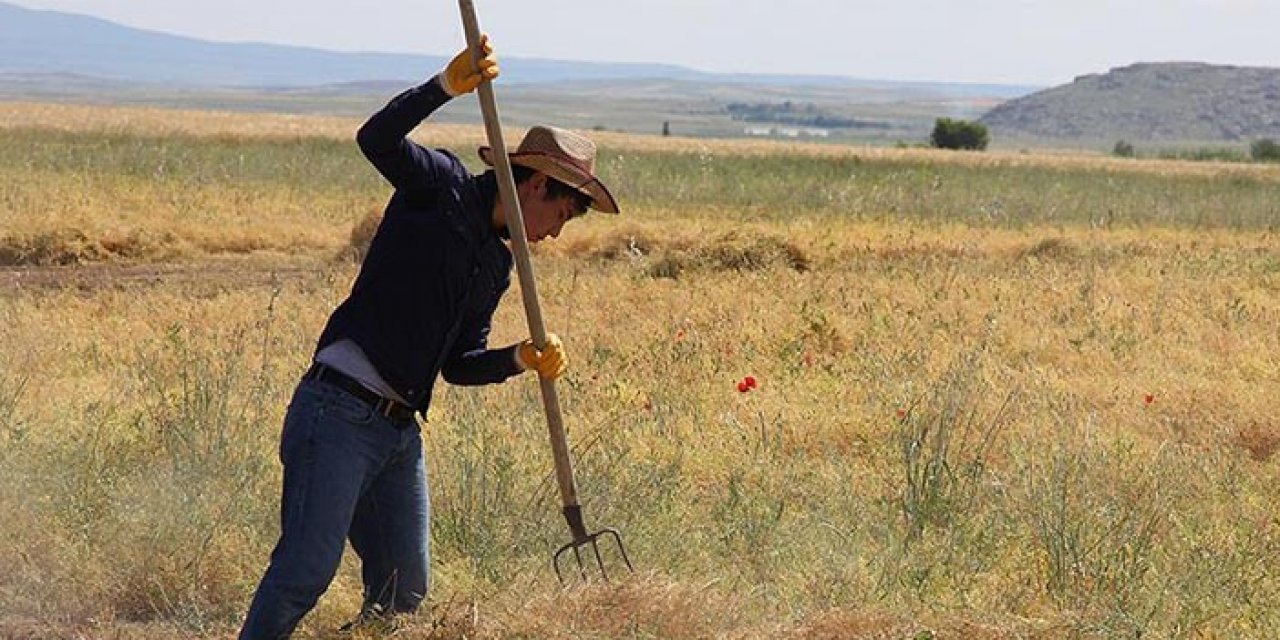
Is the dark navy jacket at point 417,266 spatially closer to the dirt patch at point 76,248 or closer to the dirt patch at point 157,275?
the dirt patch at point 157,275

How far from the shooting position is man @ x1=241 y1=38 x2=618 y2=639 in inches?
157

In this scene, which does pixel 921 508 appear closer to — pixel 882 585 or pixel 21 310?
pixel 882 585

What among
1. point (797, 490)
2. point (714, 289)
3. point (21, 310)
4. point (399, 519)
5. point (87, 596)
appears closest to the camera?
point (399, 519)

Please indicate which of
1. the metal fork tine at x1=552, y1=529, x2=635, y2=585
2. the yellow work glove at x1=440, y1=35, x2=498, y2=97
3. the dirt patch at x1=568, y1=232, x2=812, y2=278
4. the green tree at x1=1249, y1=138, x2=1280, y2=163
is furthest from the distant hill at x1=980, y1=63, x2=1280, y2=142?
the yellow work glove at x1=440, y1=35, x2=498, y2=97

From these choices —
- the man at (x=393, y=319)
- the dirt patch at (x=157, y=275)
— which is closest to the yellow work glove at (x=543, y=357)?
the man at (x=393, y=319)

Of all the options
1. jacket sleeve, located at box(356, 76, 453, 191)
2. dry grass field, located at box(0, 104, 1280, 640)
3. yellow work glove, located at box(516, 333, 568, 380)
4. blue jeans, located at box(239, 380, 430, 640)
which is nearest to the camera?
jacket sleeve, located at box(356, 76, 453, 191)

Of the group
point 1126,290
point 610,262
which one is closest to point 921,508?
point 1126,290

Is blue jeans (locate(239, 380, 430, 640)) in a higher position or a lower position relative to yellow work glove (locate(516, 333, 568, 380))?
lower

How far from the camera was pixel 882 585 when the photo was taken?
4965 mm

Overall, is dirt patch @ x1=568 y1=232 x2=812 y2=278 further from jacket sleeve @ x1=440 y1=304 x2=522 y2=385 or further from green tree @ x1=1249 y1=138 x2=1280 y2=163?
green tree @ x1=1249 y1=138 x2=1280 y2=163

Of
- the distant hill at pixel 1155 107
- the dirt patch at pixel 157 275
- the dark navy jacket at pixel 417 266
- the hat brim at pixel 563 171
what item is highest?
the hat brim at pixel 563 171

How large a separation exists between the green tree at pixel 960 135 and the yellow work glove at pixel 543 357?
275 feet

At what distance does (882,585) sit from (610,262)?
35.5 ft

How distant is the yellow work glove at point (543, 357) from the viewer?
170 inches
